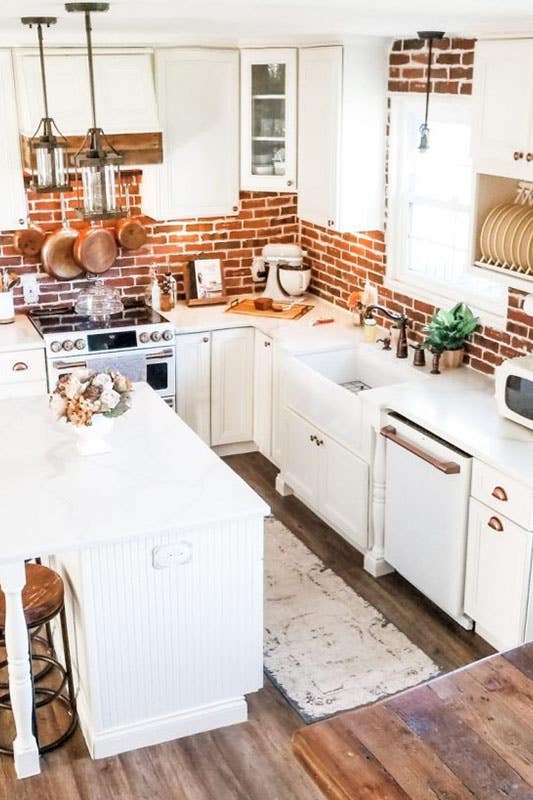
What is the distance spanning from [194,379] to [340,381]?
0.97m

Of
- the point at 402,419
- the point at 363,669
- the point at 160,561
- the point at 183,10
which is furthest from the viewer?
the point at 402,419

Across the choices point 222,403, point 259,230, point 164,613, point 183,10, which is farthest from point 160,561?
point 259,230

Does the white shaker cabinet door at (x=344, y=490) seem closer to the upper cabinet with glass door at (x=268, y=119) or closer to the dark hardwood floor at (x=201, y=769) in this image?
the dark hardwood floor at (x=201, y=769)

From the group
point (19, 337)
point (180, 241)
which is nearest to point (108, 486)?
point (19, 337)

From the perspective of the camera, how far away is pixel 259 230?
22.1 feet

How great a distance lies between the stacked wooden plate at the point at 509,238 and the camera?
420cm

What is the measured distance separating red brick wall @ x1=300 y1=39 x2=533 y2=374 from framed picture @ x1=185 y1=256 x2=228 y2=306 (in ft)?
2.18

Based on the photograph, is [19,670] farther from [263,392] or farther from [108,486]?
[263,392]

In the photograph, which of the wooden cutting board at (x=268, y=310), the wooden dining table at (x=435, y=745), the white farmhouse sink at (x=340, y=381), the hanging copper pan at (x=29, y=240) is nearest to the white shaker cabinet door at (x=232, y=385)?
the wooden cutting board at (x=268, y=310)

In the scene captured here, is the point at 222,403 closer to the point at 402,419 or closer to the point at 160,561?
the point at 402,419

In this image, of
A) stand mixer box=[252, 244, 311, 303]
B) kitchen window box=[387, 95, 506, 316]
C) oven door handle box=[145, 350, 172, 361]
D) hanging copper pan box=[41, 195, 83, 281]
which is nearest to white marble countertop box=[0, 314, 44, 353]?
hanging copper pan box=[41, 195, 83, 281]

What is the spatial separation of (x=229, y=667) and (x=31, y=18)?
9.06ft

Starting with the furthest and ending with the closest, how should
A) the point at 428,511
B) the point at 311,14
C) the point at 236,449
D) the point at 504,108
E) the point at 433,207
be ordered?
the point at 236,449, the point at 433,207, the point at 428,511, the point at 504,108, the point at 311,14

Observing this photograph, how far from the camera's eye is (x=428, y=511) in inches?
177
